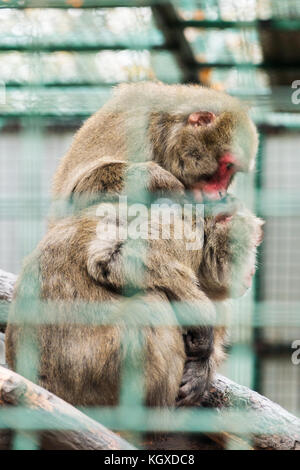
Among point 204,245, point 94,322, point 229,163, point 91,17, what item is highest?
point 91,17

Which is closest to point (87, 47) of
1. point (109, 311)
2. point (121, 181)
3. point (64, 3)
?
point (64, 3)

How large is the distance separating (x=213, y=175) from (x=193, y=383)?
0.74m

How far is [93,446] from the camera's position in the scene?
1.70 m

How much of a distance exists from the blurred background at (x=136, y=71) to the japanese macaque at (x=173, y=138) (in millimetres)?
121

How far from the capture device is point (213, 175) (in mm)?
2562

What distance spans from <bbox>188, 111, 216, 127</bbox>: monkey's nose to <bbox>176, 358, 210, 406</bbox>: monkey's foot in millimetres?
843

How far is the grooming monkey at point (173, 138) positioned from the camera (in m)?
2.52

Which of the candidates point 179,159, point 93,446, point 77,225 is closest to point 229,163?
point 179,159

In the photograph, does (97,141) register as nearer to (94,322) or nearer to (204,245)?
(204,245)

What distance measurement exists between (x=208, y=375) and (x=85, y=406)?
44cm

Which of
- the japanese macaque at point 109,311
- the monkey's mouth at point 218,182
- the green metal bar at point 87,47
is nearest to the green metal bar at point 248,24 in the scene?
the green metal bar at point 87,47

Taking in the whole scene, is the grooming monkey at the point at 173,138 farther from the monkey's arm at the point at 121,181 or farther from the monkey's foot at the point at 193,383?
the monkey's foot at the point at 193,383

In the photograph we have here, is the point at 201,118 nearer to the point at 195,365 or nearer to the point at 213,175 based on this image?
the point at 213,175

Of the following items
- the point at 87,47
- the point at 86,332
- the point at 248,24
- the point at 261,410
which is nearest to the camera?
the point at 86,332
